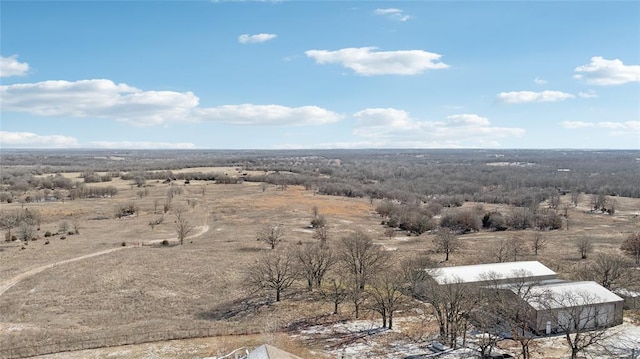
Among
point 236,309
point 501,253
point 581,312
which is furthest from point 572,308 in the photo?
point 236,309

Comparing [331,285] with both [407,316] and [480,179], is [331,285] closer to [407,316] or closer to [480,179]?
[407,316]

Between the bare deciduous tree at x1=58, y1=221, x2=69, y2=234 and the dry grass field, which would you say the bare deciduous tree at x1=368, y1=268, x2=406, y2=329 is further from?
the bare deciduous tree at x1=58, y1=221, x2=69, y2=234

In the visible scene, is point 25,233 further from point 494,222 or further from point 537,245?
point 494,222

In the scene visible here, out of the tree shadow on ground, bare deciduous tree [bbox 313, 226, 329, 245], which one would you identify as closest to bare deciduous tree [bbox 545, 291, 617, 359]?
the tree shadow on ground

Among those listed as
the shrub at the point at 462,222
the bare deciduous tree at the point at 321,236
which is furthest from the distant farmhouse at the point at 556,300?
the shrub at the point at 462,222

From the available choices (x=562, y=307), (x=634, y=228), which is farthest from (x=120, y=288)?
(x=634, y=228)

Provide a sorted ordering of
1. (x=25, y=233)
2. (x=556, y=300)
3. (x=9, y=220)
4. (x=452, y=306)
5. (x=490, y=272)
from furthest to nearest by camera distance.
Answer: (x=9, y=220) < (x=25, y=233) < (x=490, y=272) < (x=556, y=300) < (x=452, y=306)
